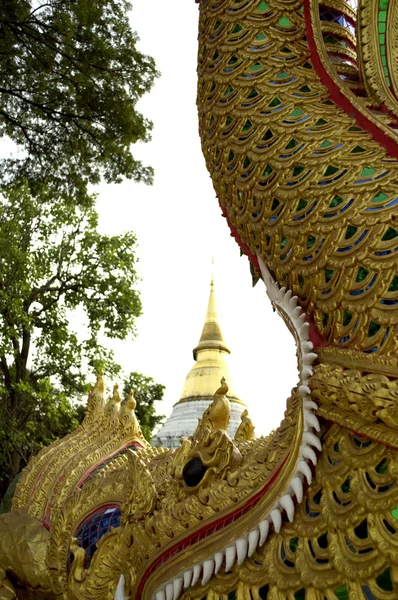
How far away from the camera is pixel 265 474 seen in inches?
60.2

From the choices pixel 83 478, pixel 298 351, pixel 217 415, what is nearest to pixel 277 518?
pixel 298 351

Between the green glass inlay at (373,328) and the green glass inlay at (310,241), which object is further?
the green glass inlay at (310,241)

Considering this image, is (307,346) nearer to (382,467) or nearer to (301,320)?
(301,320)

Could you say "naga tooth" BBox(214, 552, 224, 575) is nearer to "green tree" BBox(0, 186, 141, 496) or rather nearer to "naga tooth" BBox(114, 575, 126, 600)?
"naga tooth" BBox(114, 575, 126, 600)

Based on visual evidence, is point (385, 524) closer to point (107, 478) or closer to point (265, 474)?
point (265, 474)

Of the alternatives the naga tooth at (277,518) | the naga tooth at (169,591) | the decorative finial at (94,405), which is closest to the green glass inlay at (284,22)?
the naga tooth at (277,518)

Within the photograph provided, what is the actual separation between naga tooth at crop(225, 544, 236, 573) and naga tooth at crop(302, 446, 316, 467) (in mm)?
281

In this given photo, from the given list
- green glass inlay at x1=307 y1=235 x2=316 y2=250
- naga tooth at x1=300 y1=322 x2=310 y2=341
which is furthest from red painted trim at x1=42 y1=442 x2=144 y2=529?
green glass inlay at x1=307 y1=235 x2=316 y2=250

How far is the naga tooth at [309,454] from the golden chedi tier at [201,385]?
35.7 ft

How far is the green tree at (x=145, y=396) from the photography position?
10.7m

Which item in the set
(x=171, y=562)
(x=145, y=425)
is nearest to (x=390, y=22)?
(x=171, y=562)

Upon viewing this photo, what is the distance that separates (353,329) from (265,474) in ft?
1.36

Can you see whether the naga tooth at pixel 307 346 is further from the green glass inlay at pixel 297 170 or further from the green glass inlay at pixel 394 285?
the green glass inlay at pixel 297 170

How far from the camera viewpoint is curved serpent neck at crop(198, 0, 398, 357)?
140 centimetres
